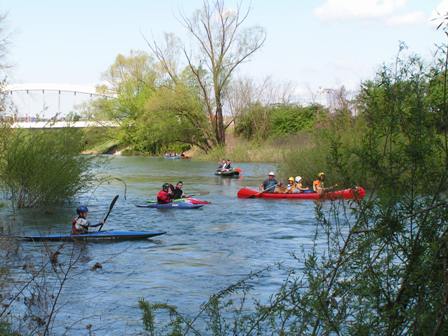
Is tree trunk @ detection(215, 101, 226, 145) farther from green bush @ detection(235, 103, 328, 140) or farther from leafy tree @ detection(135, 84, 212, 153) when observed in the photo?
green bush @ detection(235, 103, 328, 140)

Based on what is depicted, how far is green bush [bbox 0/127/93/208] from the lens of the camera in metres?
18.9

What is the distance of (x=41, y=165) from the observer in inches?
760

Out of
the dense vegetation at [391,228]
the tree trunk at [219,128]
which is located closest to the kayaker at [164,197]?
the dense vegetation at [391,228]

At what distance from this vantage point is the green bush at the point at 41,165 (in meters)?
18.9

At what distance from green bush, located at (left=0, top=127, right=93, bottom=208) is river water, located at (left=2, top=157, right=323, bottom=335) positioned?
1.80 ft

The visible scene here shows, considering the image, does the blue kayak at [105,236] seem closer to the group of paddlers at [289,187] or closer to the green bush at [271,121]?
the group of paddlers at [289,187]

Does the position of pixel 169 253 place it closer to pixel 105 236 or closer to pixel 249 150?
pixel 105 236

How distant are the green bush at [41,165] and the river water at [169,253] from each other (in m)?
0.55

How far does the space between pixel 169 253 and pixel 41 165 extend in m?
6.79

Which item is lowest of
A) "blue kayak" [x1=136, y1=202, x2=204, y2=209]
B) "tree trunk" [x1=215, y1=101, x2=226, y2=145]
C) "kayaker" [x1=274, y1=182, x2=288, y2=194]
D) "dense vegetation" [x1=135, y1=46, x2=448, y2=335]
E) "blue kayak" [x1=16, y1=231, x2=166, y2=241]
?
"blue kayak" [x1=16, y1=231, x2=166, y2=241]

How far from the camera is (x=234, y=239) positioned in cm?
1581

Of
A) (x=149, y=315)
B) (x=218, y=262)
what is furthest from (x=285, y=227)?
(x=149, y=315)

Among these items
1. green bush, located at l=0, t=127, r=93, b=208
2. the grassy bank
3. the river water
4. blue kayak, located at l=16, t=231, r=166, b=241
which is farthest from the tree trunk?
blue kayak, located at l=16, t=231, r=166, b=241

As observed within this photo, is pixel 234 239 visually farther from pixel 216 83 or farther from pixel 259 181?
pixel 216 83
